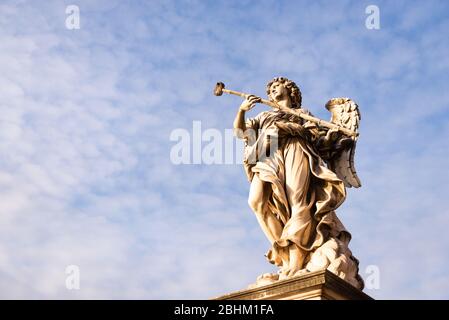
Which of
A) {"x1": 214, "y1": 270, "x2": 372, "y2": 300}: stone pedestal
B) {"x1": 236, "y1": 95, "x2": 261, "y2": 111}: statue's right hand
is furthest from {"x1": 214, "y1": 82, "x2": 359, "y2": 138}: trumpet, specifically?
{"x1": 214, "y1": 270, "x2": 372, "y2": 300}: stone pedestal

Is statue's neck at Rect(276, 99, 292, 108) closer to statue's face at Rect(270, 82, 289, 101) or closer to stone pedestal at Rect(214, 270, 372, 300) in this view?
statue's face at Rect(270, 82, 289, 101)

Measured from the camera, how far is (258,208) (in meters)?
12.9

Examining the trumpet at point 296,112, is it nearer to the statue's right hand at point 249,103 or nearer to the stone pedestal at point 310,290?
the statue's right hand at point 249,103

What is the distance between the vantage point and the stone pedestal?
10773mm

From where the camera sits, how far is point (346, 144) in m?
13.4

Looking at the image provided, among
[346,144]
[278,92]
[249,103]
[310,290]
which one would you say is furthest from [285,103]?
[310,290]

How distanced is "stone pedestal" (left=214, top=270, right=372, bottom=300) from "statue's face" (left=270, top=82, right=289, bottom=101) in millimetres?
3945

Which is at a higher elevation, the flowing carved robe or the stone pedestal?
the flowing carved robe

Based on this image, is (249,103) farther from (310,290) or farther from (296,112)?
(310,290)

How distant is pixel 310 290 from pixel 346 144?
335 cm

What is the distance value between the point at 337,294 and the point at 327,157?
10.6 ft

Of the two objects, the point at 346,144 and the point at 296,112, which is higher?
the point at 296,112

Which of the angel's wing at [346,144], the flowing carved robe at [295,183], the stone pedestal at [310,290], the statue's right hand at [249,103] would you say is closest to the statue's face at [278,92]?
the flowing carved robe at [295,183]
